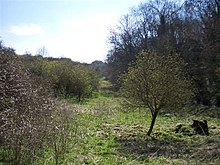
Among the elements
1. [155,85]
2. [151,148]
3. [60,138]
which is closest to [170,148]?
[151,148]

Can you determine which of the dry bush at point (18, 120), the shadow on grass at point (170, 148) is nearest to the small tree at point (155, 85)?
the shadow on grass at point (170, 148)

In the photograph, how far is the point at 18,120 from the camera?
959 cm

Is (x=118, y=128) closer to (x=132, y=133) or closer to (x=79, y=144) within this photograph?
(x=132, y=133)

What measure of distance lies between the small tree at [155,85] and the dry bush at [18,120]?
4118 millimetres

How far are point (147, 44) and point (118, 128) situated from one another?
98.4 feet

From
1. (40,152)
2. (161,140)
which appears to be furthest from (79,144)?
(161,140)

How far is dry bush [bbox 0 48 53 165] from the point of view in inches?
348

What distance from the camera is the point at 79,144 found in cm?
1229

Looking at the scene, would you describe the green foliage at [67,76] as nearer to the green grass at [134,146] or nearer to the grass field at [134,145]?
the grass field at [134,145]

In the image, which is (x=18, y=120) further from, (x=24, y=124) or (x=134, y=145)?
(x=134, y=145)

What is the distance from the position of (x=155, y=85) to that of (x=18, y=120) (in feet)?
22.3

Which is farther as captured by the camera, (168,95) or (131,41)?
(131,41)

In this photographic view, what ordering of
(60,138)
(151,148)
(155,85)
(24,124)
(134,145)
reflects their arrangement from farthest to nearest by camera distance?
1. (155,85)
2. (134,145)
3. (151,148)
4. (60,138)
5. (24,124)

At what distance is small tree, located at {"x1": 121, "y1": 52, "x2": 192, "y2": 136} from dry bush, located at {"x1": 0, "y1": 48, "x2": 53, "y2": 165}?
4.12 m
